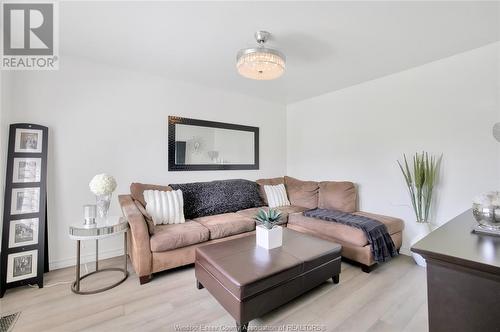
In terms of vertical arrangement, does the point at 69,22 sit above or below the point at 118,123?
above

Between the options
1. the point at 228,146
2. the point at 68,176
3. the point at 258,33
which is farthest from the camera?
the point at 228,146

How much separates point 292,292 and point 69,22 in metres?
2.88

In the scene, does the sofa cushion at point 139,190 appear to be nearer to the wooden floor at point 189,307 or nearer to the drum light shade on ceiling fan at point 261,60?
the wooden floor at point 189,307

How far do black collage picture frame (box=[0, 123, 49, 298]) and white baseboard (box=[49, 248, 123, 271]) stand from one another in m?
0.38

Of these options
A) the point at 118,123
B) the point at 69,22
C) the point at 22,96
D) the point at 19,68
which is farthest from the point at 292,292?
the point at 19,68

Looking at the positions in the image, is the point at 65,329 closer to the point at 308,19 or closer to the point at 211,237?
the point at 211,237

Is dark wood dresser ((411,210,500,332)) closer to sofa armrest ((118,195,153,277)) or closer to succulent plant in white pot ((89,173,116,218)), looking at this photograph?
sofa armrest ((118,195,153,277))

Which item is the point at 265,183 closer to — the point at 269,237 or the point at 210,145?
the point at 210,145

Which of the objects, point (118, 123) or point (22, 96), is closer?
point (22, 96)

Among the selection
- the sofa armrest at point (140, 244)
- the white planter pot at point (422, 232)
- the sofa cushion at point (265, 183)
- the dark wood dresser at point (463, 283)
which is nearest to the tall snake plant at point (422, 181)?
the white planter pot at point (422, 232)

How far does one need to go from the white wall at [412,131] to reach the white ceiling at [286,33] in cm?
25

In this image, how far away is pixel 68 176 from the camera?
242 centimetres

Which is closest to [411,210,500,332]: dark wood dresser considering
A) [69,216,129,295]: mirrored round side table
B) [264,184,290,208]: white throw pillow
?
[69,216,129,295]: mirrored round side table

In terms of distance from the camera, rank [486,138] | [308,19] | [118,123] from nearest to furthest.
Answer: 1. [308,19]
2. [486,138]
3. [118,123]
